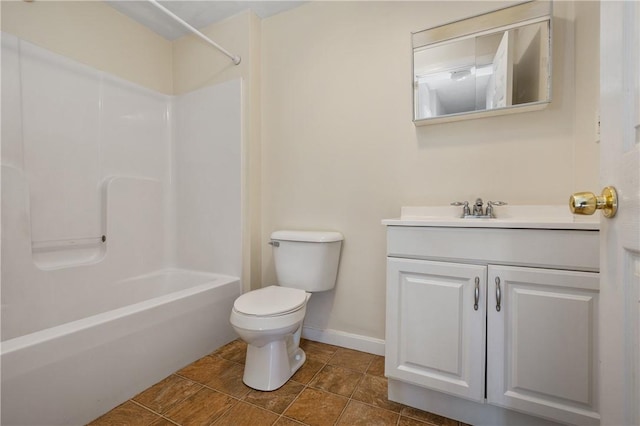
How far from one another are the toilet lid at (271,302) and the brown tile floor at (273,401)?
15.5 inches

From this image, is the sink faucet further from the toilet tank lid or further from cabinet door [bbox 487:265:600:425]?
the toilet tank lid

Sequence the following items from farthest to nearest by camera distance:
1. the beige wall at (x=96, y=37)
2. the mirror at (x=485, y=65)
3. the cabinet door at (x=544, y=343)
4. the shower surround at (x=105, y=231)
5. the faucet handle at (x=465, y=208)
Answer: the beige wall at (x=96, y=37) → the faucet handle at (x=465, y=208) → the mirror at (x=485, y=65) → the shower surround at (x=105, y=231) → the cabinet door at (x=544, y=343)

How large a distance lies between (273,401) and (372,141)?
144 cm

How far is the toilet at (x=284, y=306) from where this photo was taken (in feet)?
4.19

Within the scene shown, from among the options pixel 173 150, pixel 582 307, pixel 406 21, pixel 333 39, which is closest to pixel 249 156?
pixel 173 150

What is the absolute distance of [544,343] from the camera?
3.13 ft

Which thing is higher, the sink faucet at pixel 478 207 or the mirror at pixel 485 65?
the mirror at pixel 485 65

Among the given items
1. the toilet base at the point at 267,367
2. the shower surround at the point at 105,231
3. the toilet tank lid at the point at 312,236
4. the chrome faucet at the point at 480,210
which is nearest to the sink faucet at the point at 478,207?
the chrome faucet at the point at 480,210

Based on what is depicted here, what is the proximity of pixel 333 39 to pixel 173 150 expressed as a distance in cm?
149

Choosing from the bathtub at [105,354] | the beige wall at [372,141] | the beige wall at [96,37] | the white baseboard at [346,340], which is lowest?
the white baseboard at [346,340]

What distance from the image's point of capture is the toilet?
1276 millimetres

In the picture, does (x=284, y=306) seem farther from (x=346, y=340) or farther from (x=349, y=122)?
(x=349, y=122)

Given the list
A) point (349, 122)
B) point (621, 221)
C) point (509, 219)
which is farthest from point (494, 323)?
point (349, 122)

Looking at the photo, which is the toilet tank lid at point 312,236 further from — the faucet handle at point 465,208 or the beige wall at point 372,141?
the faucet handle at point 465,208
